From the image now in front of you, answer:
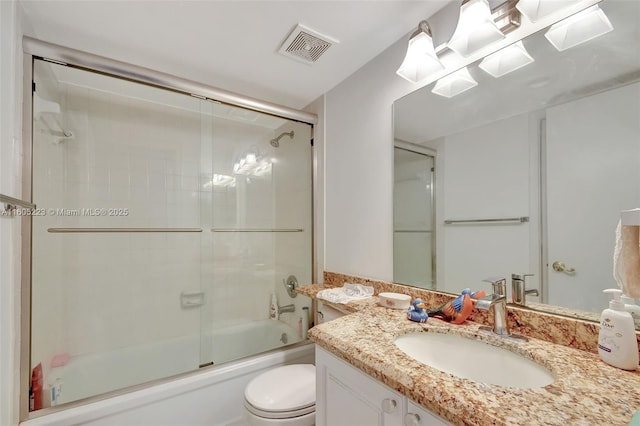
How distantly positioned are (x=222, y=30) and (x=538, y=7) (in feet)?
4.29

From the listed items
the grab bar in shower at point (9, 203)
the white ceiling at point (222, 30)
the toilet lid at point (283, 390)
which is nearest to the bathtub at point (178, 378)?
the toilet lid at point (283, 390)

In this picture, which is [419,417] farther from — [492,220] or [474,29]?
[474,29]

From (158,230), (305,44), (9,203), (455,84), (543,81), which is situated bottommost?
(158,230)

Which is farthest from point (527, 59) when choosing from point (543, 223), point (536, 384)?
point (536, 384)

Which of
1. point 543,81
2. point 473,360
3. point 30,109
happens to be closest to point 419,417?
point 473,360

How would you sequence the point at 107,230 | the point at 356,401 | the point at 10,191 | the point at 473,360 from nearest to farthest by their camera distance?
the point at 356,401 < the point at 473,360 < the point at 10,191 < the point at 107,230

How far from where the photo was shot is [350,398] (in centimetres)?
80

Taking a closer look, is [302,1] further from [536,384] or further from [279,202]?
[536,384]

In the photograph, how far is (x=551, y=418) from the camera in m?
0.49

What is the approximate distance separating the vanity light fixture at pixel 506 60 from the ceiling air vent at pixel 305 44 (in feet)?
2.44

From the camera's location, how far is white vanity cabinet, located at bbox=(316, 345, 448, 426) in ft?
2.11

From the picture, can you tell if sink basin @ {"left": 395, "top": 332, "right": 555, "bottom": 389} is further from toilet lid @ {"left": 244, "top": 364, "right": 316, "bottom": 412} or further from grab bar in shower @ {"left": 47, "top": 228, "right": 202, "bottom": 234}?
grab bar in shower @ {"left": 47, "top": 228, "right": 202, "bottom": 234}

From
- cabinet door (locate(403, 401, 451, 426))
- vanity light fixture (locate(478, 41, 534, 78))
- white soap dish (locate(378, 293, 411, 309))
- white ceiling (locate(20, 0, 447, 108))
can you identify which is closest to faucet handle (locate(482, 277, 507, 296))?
white soap dish (locate(378, 293, 411, 309))

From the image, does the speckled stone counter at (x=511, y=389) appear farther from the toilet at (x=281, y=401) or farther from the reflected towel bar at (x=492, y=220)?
the toilet at (x=281, y=401)
